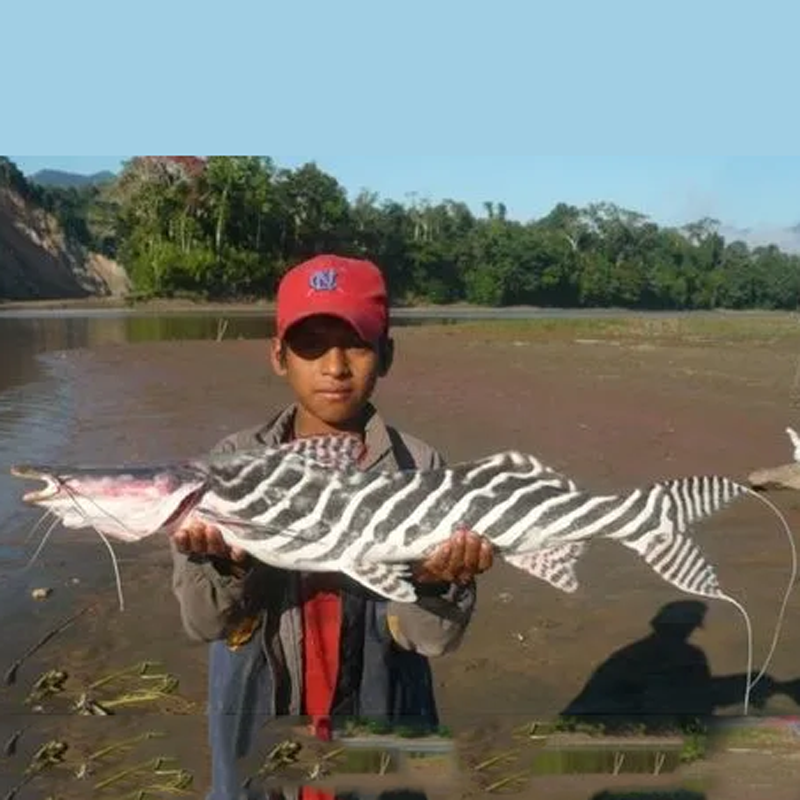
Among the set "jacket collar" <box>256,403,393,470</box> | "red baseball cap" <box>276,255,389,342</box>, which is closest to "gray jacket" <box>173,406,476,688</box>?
"jacket collar" <box>256,403,393,470</box>

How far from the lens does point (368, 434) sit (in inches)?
125

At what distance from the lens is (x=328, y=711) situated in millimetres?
3117

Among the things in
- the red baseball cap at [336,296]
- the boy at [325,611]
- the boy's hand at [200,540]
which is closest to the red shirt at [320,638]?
the boy at [325,611]

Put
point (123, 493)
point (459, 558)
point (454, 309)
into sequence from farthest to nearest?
1. point (454, 309)
2. point (459, 558)
3. point (123, 493)

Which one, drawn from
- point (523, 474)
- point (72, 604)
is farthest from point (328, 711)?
point (72, 604)

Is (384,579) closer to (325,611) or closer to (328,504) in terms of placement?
(328,504)

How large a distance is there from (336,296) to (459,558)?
0.78 meters

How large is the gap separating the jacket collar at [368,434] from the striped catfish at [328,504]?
0.38 ft

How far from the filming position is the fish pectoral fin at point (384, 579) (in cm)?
279

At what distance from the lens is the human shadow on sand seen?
19.4 ft

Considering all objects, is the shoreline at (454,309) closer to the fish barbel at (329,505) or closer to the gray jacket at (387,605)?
the gray jacket at (387,605)

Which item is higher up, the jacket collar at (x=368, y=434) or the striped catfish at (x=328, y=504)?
the jacket collar at (x=368, y=434)

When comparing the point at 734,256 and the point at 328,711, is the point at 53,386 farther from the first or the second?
the point at 734,256

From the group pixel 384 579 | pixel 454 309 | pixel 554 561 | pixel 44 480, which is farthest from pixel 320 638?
pixel 454 309
